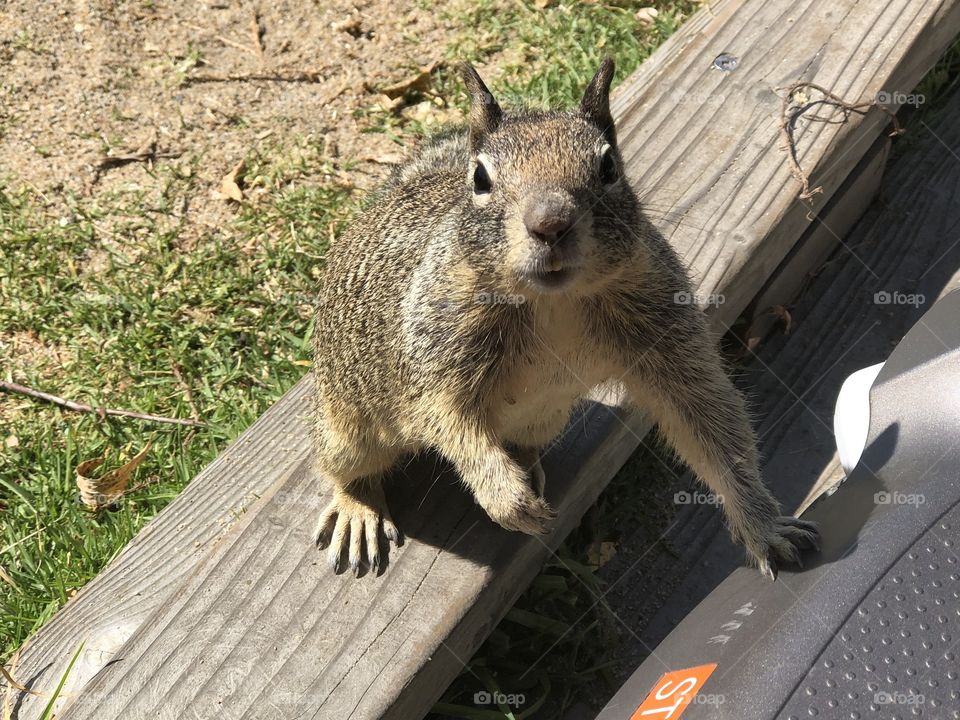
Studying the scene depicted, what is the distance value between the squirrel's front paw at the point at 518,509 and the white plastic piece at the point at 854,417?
0.83 m

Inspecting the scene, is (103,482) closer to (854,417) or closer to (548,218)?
(548,218)

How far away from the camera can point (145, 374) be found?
4191 mm

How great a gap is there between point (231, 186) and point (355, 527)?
2.33 m

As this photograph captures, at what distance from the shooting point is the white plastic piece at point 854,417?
2.82 meters

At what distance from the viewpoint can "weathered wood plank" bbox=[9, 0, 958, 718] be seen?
2.56 m

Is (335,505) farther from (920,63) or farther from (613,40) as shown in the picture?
(613,40)

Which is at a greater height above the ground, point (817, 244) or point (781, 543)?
point (817, 244)

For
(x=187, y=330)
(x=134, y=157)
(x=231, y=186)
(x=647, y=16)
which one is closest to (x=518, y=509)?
(x=187, y=330)

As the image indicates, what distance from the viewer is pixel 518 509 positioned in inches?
106

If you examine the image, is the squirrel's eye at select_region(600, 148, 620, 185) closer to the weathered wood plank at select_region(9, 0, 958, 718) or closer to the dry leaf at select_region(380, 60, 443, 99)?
the weathered wood plank at select_region(9, 0, 958, 718)

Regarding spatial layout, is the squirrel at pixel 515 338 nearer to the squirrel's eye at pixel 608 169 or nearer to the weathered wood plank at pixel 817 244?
the squirrel's eye at pixel 608 169

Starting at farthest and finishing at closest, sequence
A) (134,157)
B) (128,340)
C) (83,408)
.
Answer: (134,157)
(128,340)
(83,408)

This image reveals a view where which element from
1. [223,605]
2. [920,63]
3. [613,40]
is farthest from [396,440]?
[613,40]

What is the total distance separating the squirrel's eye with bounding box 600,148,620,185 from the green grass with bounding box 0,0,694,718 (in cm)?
138
